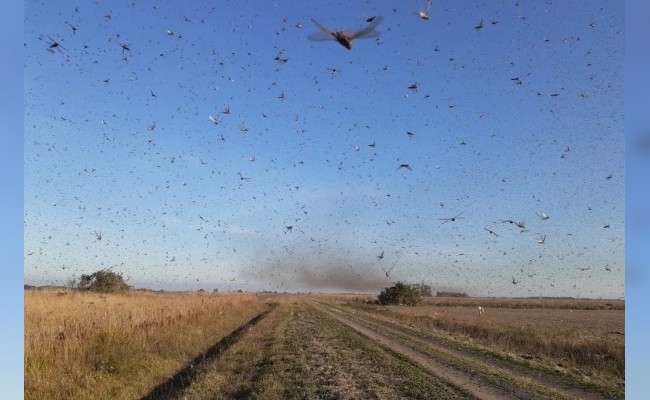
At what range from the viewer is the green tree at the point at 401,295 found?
6506 cm

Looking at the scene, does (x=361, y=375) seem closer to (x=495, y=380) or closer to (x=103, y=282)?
(x=495, y=380)

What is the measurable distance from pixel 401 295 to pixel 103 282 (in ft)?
119

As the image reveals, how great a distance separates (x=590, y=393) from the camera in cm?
1130

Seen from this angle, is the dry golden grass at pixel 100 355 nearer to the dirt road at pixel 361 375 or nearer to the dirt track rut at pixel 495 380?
the dirt road at pixel 361 375

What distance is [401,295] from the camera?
65250 mm

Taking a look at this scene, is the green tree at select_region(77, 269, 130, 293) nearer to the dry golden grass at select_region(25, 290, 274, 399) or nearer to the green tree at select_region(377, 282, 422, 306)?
the dry golden grass at select_region(25, 290, 274, 399)

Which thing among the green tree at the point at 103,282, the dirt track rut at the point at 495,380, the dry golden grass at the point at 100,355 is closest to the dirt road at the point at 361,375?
the dirt track rut at the point at 495,380

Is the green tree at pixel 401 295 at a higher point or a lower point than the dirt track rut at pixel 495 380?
lower

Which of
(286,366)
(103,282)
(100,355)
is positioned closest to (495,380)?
(286,366)

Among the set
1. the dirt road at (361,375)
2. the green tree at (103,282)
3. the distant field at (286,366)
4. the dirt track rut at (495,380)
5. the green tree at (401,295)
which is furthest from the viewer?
the green tree at (401,295)

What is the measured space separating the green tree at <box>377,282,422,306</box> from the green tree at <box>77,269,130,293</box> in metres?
33.3

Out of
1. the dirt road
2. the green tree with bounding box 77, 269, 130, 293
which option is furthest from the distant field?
the green tree with bounding box 77, 269, 130, 293

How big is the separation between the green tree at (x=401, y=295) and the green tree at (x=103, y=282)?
3332 centimetres

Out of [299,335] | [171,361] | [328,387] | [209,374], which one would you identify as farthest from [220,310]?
[328,387]
